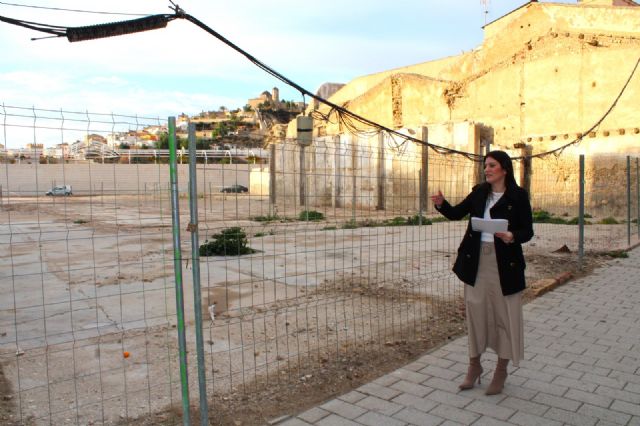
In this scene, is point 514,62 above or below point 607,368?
above

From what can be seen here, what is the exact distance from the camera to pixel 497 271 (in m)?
3.60

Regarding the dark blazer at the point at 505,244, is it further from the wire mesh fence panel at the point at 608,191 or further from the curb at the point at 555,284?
the wire mesh fence panel at the point at 608,191

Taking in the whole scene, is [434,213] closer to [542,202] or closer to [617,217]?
[542,202]

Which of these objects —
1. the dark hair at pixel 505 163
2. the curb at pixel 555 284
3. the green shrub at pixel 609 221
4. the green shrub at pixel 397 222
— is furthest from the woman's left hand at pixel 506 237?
the green shrub at pixel 609 221

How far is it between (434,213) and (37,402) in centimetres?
1725

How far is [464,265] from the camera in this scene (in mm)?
3768

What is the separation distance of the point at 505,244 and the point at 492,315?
1.84 feet

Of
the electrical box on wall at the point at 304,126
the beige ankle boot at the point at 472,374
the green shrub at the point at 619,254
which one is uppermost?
the electrical box on wall at the point at 304,126

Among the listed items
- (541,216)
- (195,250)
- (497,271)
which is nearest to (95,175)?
(195,250)

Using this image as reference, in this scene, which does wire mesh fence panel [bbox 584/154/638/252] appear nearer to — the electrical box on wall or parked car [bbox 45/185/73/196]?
the electrical box on wall

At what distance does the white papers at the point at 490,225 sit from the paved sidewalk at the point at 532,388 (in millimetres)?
1259

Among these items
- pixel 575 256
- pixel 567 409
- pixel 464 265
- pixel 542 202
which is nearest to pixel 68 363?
pixel 464 265

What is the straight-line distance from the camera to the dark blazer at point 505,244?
356 cm

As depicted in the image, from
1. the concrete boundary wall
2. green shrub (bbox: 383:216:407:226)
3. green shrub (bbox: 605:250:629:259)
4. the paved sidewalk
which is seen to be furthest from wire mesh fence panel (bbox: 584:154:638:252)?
the concrete boundary wall
